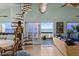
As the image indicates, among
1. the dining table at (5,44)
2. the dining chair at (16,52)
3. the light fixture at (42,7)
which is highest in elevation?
the light fixture at (42,7)

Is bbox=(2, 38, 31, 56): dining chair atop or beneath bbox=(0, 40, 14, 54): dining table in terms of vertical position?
beneath

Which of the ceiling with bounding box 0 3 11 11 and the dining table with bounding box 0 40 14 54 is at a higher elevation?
the ceiling with bounding box 0 3 11 11

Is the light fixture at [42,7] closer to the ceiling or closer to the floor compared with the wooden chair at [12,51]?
closer to the ceiling

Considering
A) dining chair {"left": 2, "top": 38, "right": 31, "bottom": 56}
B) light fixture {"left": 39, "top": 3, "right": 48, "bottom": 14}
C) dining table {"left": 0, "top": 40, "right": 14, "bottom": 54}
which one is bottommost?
dining chair {"left": 2, "top": 38, "right": 31, "bottom": 56}

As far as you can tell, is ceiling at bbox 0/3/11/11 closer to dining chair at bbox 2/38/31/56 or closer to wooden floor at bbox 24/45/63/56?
dining chair at bbox 2/38/31/56

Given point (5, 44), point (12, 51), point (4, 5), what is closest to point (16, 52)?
point (12, 51)

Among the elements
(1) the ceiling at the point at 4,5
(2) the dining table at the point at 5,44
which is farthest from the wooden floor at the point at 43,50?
(1) the ceiling at the point at 4,5

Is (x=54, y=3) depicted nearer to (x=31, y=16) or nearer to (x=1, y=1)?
(x=31, y=16)

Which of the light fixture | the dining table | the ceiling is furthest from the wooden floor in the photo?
the ceiling

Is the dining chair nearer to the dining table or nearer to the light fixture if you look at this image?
the dining table

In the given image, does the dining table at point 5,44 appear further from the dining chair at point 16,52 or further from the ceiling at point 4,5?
the ceiling at point 4,5

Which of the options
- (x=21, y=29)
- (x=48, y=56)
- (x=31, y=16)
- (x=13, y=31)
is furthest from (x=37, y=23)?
(x=48, y=56)

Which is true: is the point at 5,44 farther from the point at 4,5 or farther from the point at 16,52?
the point at 4,5

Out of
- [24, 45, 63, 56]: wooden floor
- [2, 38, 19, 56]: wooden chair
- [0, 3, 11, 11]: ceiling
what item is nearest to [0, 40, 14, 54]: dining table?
[2, 38, 19, 56]: wooden chair
